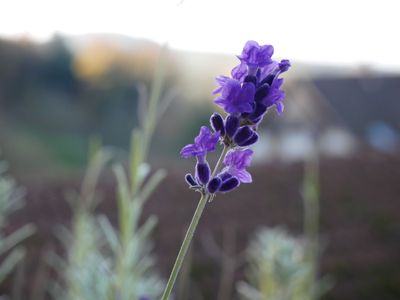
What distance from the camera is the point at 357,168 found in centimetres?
1000

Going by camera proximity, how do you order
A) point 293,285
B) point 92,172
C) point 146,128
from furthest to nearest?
point 293,285
point 92,172
point 146,128

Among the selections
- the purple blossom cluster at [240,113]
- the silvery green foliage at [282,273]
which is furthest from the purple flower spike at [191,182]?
the silvery green foliage at [282,273]

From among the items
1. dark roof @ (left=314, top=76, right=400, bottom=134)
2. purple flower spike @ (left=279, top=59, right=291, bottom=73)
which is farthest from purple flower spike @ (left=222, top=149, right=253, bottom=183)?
dark roof @ (left=314, top=76, right=400, bottom=134)

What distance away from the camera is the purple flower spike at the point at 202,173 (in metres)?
0.64

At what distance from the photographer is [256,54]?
65 cm

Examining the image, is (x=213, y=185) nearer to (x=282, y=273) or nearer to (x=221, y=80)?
(x=221, y=80)

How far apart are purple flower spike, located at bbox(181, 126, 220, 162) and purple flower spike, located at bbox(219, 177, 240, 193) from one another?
0.14ft

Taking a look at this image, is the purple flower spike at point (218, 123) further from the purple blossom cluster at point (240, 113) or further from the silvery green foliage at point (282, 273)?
the silvery green foliage at point (282, 273)

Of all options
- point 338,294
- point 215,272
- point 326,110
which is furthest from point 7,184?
point 326,110

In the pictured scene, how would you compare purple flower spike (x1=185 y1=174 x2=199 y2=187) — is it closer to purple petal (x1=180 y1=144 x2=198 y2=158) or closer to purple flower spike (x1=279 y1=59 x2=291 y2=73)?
purple petal (x1=180 y1=144 x2=198 y2=158)

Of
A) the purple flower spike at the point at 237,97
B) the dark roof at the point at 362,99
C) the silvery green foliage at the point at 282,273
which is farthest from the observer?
the dark roof at the point at 362,99

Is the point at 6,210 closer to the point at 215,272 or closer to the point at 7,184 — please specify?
the point at 7,184

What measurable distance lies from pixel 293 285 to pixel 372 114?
78.4 ft

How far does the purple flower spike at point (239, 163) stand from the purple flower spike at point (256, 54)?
10 cm
